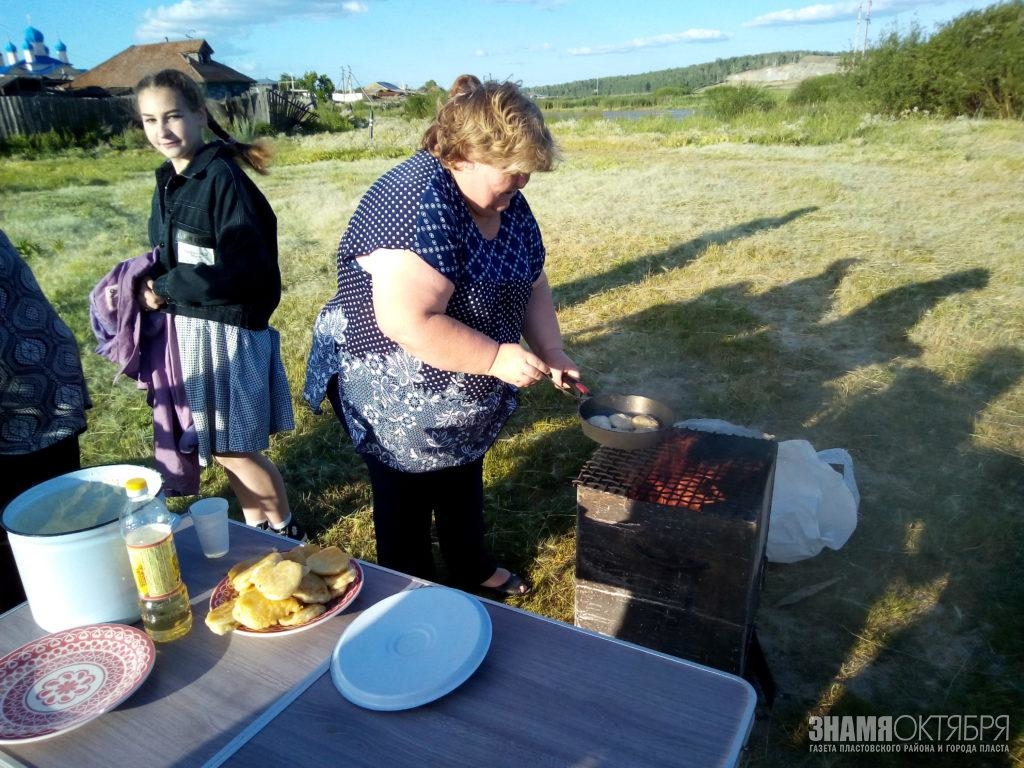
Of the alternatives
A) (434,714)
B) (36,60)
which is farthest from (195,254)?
(36,60)

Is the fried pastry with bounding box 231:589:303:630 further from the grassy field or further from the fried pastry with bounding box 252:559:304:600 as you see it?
the grassy field

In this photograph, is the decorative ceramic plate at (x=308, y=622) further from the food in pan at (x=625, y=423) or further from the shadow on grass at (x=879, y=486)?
the shadow on grass at (x=879, y=486)

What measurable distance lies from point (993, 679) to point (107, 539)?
8.80ft

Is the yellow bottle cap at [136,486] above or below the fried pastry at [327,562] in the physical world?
above

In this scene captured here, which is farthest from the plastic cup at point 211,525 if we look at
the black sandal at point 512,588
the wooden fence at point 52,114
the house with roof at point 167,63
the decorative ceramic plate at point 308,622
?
the house with roof at point 167,63

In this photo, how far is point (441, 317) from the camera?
1586mm

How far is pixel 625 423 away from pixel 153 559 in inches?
52.7

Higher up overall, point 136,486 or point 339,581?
point 136,486

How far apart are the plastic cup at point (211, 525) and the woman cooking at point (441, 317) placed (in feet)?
1.61

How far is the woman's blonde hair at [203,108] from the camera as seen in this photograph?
2.24 m

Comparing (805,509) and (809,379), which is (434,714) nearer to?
(805,509)

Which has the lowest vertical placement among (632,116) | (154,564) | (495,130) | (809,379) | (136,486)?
(809,379)

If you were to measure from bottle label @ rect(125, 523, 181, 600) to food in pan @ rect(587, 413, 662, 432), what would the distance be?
1189mm

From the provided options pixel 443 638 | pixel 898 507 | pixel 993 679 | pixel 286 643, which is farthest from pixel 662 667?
pixel 898 507
